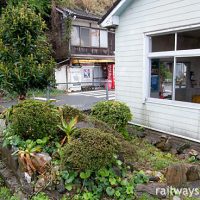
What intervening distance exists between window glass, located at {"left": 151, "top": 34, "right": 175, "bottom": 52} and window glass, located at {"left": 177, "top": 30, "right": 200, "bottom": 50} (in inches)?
6.9

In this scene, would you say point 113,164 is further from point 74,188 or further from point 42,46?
point 42,46

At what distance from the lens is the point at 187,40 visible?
6.26m

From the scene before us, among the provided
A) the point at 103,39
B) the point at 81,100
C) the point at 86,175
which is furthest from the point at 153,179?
the point at 103,39

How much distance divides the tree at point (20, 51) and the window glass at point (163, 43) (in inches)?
120

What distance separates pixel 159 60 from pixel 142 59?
0.48 meters

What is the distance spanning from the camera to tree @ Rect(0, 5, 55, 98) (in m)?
5.54

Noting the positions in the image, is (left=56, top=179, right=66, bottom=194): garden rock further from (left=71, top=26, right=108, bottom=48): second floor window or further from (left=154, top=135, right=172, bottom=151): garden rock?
(left=71, top=26, right=108, bottom=48): second floor window

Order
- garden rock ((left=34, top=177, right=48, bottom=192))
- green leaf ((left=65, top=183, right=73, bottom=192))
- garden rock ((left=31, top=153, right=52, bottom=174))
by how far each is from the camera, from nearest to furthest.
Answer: green leaf ((left=65, top=183, right=73, bottom=192))
garden rock ((left=34, top=177, right=48, bottom=192))
garden rock ((left=31, top=153, right=52, bottom=174))

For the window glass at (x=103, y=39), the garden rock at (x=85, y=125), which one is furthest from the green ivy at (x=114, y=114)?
the window glass at (x=103, y=39)

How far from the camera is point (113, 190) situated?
3486 mm

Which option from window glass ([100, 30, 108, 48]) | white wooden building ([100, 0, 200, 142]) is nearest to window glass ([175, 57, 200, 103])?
white wooden building ([100, 0, 200, 142])

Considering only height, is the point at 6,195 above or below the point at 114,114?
below

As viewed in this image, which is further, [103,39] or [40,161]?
[103,39]

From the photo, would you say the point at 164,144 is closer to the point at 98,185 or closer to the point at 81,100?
the point at 98,185
